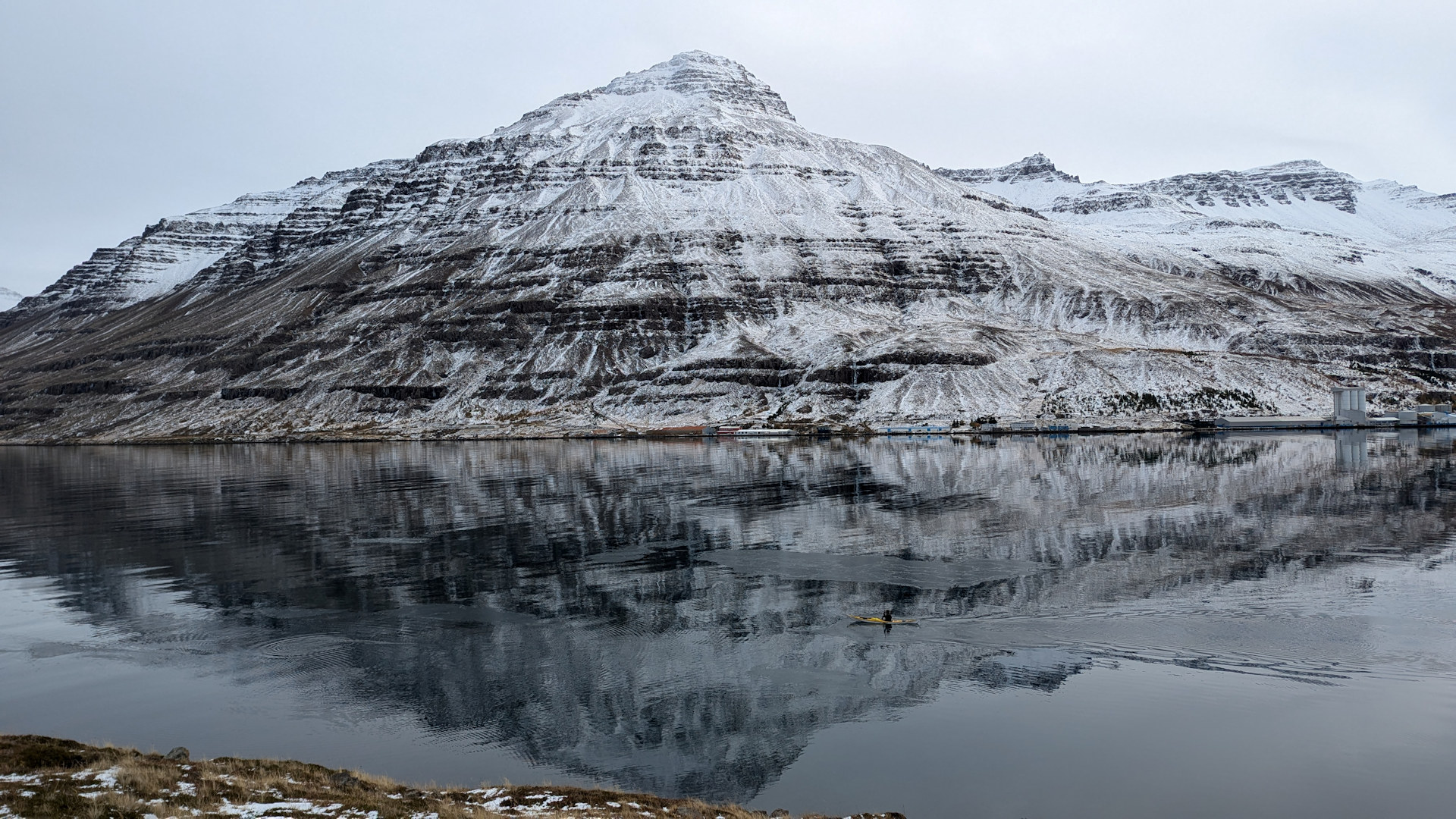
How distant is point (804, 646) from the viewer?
4388 cm

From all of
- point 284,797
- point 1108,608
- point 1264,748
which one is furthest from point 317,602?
point 1264,748

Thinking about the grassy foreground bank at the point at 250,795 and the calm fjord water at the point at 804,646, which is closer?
the grassy foreground bank at the point at 250,795

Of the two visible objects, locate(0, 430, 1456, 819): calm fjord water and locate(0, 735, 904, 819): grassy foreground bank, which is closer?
locate(0, 735, 904, 819): grassy foreground bank

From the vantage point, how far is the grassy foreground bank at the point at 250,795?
24656 mm

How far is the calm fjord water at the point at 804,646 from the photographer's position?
3125 centimetres

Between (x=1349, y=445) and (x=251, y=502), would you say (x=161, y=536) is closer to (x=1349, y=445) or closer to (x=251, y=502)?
(x=251, y=502)

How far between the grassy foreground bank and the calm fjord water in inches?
113

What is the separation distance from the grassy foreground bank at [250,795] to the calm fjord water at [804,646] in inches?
113

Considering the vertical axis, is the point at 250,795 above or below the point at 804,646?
above

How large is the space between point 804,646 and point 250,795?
78.3 feet

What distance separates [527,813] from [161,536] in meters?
69.7

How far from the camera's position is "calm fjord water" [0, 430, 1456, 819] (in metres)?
31.2

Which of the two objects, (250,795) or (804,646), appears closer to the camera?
(250,795)

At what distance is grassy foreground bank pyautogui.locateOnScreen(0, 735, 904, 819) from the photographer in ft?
80.9
